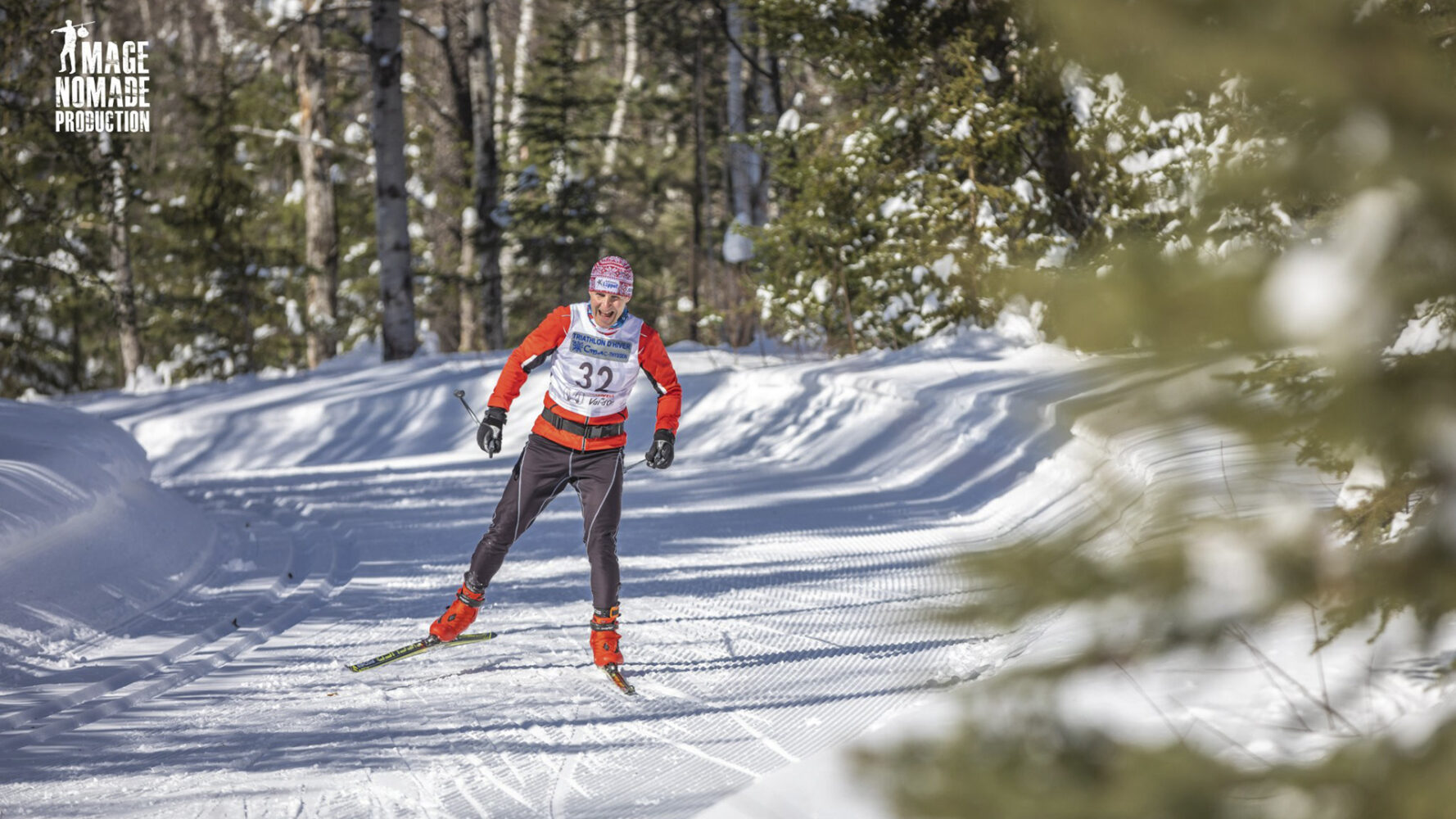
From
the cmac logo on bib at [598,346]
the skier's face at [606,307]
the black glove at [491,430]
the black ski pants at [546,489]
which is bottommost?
the black ski pants at [546,489]

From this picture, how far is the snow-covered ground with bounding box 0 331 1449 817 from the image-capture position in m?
4.18

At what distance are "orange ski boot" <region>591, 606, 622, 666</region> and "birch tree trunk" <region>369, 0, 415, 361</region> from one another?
13045 mm

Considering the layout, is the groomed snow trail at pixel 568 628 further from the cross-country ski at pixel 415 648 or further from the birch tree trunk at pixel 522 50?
the birch tree trunk at pixel 522 50

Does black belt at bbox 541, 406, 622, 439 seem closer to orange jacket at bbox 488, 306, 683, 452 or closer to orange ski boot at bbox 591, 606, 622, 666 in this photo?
orange jacket at bbox 488, 306, 683, 452

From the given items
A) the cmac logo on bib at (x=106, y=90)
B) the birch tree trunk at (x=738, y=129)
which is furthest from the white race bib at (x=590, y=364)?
the birch tree trunk at (x=738, y=129)

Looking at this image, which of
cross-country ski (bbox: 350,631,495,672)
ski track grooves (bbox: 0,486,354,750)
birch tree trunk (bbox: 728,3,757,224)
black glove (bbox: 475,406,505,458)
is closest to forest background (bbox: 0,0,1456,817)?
birch tree trunk (bbox: 728,3,757,224)

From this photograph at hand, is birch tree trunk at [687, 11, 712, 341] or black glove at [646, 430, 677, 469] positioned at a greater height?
birch tree trunk at [687, 11, 712, 341]

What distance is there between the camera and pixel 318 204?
25.2 metres

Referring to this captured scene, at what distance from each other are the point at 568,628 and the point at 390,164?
1288cm

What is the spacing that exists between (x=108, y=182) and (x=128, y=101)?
28.8 feet

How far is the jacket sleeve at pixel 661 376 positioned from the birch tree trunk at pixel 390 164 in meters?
12.3

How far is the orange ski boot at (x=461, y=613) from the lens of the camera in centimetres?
627

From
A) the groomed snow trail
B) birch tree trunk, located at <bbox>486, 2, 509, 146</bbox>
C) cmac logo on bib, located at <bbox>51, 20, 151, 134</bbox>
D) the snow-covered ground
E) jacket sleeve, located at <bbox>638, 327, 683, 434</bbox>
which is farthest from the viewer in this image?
birch tree trunk, located at <bbox>486, 2, 509, 146</bbox>

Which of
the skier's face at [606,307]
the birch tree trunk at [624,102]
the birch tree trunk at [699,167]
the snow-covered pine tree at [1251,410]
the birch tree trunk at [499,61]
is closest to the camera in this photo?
the snow-covered pine tree at [1251,410]
